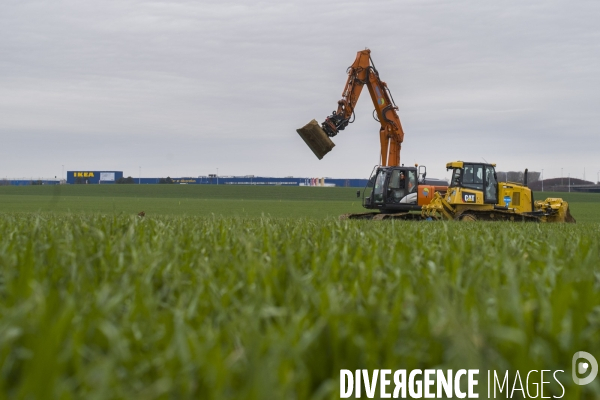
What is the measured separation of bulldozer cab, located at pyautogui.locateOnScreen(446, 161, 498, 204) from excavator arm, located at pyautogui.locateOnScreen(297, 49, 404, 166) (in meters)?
4.10

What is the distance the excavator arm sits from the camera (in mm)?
24484

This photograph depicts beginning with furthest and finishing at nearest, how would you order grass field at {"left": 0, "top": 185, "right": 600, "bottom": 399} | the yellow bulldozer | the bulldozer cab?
1. the bulldozer cab
2. the yellow bulldozer
3. grass field at {"left": 0, "top": 185, "right": 600, "bottom": 399}

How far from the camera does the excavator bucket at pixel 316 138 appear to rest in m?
24.3

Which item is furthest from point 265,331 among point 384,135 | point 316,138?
point 384,135

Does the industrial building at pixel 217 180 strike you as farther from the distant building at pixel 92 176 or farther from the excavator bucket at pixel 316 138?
the excavator bucket at pixel 316 138

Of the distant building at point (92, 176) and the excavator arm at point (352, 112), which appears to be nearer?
the excavator arm at point (352, 112)

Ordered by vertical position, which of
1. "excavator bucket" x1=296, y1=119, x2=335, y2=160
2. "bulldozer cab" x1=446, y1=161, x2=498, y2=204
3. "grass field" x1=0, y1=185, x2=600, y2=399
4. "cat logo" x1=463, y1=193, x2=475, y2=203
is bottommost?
"grass field" x1=0, y1=185, x2=600, y2=399

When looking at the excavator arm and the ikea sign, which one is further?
the ikea sign

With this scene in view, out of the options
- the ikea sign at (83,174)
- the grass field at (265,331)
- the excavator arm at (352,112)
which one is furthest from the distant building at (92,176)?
the grass field at (265,331)

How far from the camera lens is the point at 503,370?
4.63 ft

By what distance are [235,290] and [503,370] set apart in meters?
1.14

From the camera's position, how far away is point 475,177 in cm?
2381

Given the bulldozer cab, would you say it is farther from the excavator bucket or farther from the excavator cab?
the excavator bucket

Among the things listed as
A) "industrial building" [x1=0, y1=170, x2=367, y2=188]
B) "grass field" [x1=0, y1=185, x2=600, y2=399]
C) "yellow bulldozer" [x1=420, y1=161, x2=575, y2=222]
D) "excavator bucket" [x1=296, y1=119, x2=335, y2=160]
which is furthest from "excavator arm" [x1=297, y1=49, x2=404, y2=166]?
"industrial building" [x1=0, y1=170, x2=367, y2=188]
